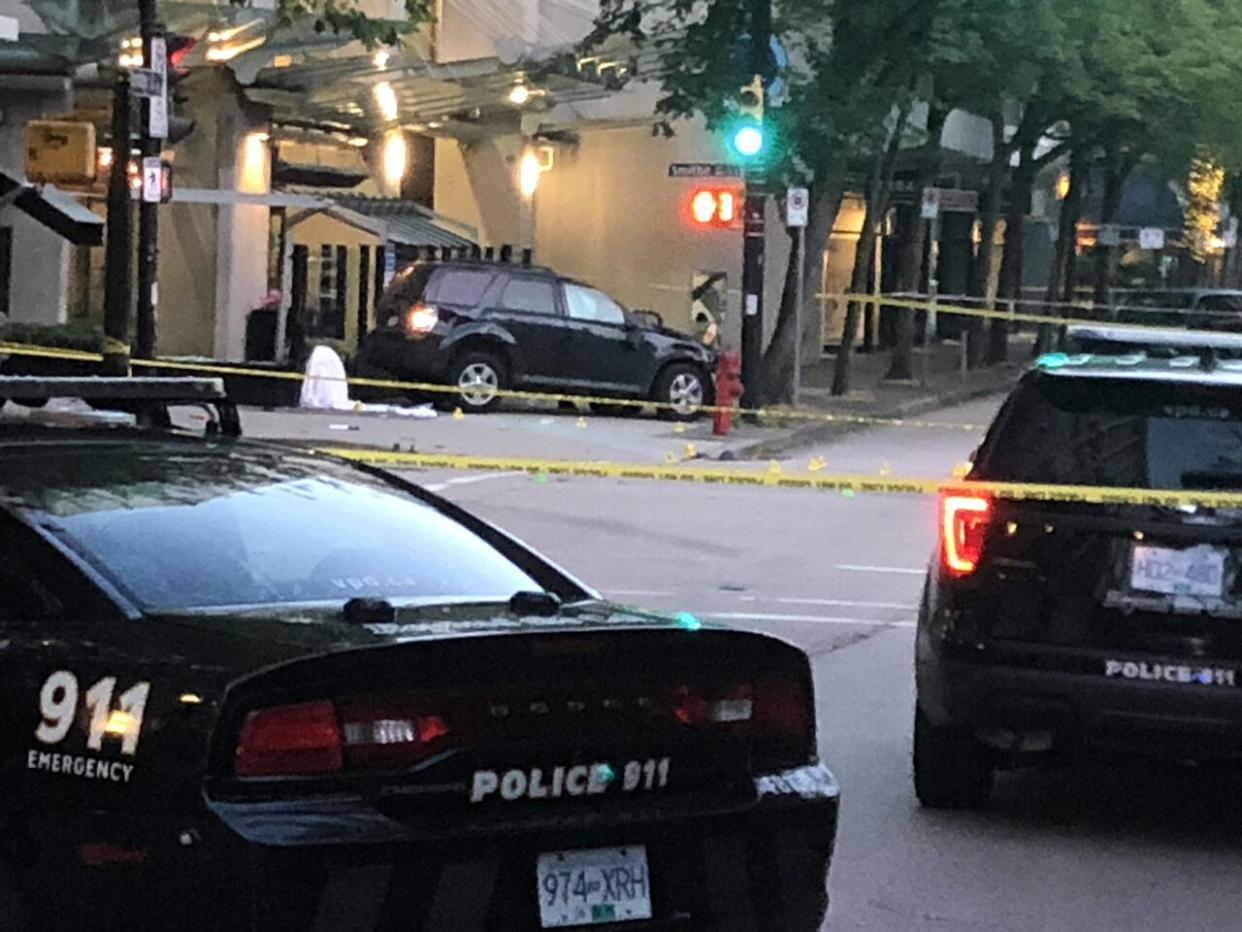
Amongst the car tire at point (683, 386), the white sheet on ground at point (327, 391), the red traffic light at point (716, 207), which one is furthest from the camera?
the car tire at point (683, 386)

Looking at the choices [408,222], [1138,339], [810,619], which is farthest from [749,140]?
[1138,339]

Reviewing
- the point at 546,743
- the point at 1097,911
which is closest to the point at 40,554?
the point at 546,743

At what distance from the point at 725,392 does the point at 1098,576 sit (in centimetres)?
1865

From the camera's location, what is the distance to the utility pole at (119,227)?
843 inches

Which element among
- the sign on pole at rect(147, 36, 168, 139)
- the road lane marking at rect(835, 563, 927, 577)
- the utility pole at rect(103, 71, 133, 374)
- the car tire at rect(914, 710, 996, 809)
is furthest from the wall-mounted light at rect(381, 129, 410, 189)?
the car tire at rect(914, 710, 996, 809)

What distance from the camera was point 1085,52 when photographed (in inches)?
1318

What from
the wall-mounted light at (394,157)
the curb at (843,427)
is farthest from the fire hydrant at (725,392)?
the wall-mounted light at (394,157)

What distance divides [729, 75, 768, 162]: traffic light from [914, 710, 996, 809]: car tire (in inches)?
694

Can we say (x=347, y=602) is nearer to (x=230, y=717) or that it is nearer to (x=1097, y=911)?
(x=230, y=717)

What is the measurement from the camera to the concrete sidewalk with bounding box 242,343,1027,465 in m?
23.2

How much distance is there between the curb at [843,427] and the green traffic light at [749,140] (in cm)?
327

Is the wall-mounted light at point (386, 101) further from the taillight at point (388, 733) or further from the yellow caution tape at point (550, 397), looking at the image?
the taillight at point (388, 733)

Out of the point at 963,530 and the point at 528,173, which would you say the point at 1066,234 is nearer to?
the point at 528,173

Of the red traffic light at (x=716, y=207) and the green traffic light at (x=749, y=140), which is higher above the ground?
the green traffic light at (x=749, y=140)
